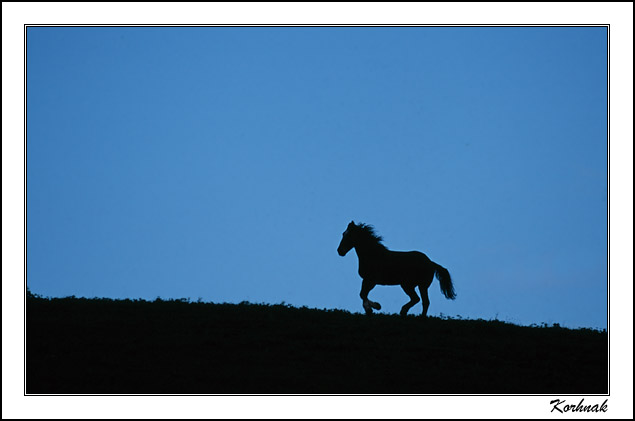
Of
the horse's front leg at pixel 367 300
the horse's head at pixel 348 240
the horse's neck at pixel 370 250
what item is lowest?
the horse's front leg at pixel 367 300

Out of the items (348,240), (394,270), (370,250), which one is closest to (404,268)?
(394,270)

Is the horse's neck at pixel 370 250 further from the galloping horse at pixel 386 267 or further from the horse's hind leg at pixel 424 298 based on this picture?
A: the horse's hind leg at pixel 424 298

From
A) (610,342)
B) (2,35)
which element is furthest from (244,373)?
(2,35)

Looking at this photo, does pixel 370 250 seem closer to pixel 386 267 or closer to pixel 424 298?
pixel 386 267

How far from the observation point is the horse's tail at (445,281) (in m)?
22.8

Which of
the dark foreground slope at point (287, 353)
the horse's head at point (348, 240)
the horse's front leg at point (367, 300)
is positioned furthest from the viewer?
the horse's head at point (348, 240)

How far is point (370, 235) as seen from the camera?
2248cm

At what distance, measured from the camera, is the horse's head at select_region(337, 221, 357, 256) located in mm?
22312

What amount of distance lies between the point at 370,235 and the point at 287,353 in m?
6.09

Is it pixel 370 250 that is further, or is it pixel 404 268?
pixel 370 250

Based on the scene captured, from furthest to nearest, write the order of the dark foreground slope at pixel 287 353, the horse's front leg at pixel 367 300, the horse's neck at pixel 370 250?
the horse's neck at pixel 370 250, the horse's front leg at pixel 367 300, the dark foreground slope at pixel 287 353

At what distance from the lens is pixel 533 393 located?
15.3m

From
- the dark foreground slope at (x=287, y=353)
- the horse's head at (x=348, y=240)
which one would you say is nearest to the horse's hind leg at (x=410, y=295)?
the dark foreground slope at (x=287, y=353)

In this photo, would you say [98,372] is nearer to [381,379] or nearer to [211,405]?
[211,405]
